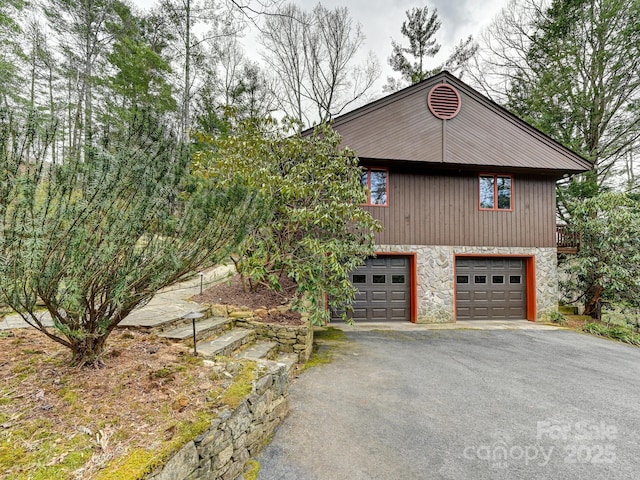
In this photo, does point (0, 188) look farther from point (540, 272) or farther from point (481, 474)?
point (540, 272)

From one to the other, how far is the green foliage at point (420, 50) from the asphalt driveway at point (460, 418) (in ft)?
41.6

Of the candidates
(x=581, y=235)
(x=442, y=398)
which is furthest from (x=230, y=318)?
(x=581, y=235)

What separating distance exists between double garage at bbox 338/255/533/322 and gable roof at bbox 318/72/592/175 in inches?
109

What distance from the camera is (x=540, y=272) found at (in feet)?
26.6

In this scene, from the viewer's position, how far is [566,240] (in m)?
8.64

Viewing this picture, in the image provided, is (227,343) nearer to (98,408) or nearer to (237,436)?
(237,436)

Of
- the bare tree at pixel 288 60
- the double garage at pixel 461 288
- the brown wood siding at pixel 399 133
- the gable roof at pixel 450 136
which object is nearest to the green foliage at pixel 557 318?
the double garage at pixel 461 288

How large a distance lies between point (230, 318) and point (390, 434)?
3022 millimetres

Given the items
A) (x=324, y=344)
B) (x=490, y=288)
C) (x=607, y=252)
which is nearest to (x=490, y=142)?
(x=490, y=288)

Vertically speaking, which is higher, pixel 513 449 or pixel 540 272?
pixel 540 272

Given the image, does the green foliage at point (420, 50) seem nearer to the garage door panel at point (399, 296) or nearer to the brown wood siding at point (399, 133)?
the brown wood siding at point (399, 133)

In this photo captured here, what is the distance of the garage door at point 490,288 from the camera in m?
8.04

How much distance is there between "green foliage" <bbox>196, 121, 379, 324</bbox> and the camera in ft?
16.1

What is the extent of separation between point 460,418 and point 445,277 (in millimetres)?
5281
